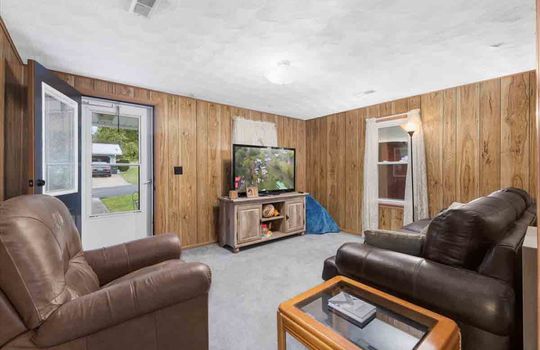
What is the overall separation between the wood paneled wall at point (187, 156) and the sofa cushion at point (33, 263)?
2.09m

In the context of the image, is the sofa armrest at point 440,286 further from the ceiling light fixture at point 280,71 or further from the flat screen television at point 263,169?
the flat screen television at point 263,169

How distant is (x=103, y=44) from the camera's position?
6.86 ft

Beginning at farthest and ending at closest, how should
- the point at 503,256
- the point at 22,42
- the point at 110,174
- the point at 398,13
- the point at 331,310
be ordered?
the point at 110,174 < the point at 22,42 < the point at 398,13 < the point at 331,310 < the point at 503,256

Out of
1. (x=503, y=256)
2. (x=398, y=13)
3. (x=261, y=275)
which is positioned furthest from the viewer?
(x=261, y=275)

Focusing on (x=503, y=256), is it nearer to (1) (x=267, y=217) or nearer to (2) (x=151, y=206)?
(1) (x=267, y=217)

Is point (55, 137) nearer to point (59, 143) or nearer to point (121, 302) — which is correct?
point (59, 143)

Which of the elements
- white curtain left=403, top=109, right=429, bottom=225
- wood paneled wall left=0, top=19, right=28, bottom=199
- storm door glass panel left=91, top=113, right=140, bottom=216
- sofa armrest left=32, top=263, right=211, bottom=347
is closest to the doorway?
storm door glass panel left=91, top=113, right=140, bottom=216

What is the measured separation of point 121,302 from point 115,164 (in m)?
2.57

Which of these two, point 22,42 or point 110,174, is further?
point 110,174

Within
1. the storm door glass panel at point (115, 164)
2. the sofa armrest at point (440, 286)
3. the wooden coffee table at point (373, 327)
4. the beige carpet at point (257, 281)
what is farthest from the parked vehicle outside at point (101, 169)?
the sofa armrest at point (440, 286)

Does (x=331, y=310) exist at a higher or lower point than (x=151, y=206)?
lower

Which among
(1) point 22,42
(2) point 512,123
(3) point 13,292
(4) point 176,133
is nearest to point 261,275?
(3) point 13,292

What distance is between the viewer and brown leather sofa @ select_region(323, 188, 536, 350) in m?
1.08

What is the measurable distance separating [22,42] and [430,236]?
11.4ft
